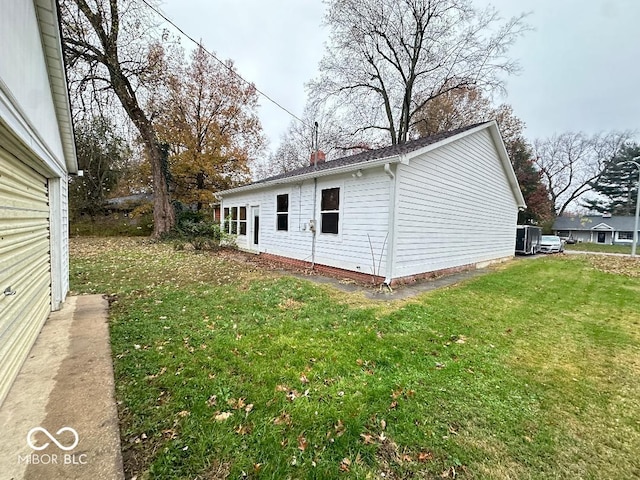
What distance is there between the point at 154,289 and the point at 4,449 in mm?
4401

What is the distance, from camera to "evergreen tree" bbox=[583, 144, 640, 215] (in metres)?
34.3

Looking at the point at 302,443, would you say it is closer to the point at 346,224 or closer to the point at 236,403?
the point at 236,403

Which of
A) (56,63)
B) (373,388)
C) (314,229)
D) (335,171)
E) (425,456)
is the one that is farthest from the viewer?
(314,229)

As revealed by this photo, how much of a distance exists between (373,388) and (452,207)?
768 centimetres

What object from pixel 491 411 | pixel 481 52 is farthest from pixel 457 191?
pixel 481 52

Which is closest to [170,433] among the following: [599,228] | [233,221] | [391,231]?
[391,231]

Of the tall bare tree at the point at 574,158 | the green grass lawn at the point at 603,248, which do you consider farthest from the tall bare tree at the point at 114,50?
the tall bare tree at the point at 574,158

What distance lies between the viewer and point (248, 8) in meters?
8.99

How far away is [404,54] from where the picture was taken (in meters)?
17.4

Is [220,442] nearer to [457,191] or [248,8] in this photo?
[457,191]

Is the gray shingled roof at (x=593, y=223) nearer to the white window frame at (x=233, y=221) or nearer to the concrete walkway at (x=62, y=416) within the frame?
the white window frame at (x=233, y=221)

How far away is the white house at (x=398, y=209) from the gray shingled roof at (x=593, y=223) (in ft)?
110

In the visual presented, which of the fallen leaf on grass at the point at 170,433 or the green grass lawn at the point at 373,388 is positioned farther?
the fallen leaf on grass at the point at 170,433

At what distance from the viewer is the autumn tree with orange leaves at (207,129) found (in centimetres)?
1912
